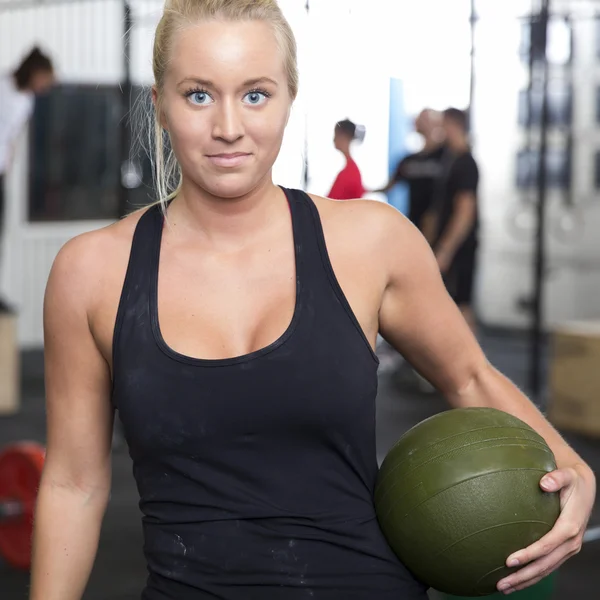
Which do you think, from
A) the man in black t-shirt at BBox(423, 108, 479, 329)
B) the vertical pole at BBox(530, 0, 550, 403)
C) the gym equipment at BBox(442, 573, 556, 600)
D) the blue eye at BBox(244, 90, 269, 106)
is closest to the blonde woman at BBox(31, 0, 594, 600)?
the blue eye at BBox(244, 90, 269, 106)

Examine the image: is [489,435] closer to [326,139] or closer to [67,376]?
[67,376]

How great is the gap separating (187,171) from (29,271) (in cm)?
641

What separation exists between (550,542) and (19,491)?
8.14ft

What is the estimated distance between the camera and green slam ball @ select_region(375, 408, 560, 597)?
124 centimetres

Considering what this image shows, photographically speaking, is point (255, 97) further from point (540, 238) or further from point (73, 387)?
point (540, 238)

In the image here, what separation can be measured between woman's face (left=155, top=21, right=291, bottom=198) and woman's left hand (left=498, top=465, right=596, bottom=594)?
1.68 ft

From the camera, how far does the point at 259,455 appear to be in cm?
122

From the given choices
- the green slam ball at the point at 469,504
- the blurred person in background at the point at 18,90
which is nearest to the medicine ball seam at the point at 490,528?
the green slam ball at the point at 469,504

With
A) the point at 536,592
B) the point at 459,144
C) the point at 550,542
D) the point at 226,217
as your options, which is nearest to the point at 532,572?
the point at 550,542

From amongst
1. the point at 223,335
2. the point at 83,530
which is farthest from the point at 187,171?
the point at 83,530

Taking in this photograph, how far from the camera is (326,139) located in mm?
4047

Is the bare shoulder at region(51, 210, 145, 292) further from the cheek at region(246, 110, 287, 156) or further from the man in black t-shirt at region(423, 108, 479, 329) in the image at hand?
the man in black t-shirt at region(423, 108, 479, 329)

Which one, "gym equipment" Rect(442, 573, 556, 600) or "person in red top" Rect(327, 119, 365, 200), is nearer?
"gym equipment" Rect(442, 573, 556, 600)

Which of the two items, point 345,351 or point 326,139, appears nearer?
point 345,351
